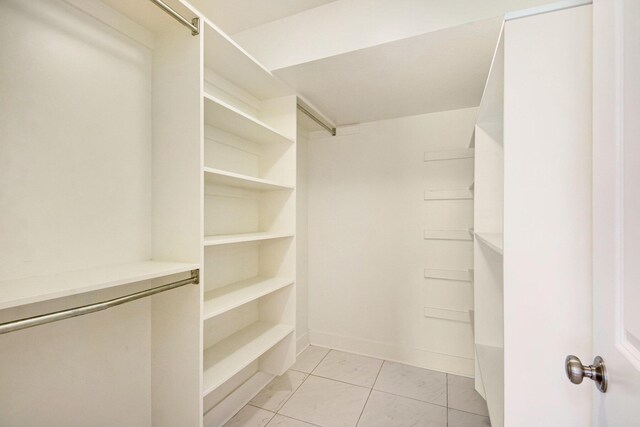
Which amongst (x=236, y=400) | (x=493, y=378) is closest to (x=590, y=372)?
(x=493, y=378)

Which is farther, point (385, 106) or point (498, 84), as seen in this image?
point (385, 106)

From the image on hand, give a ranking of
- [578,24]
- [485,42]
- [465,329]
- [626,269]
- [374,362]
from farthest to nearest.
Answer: [374,362] < [465,329] < [485,42] < [578,24] < [626,269]

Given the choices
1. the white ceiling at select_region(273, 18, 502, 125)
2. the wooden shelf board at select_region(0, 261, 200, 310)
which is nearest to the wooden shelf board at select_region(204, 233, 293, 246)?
the wooden shelf board at select_region(0, 261, 200, 310)

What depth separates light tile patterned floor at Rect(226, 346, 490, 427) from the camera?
175 cm

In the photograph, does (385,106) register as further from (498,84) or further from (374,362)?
(374,362)

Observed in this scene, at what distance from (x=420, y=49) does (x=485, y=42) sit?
1.04ft

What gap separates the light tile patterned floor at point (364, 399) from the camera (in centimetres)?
175

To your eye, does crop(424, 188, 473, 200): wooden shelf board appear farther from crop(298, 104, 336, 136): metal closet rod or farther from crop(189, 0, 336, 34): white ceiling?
crop(189, 0, 336, 34): white ceiling

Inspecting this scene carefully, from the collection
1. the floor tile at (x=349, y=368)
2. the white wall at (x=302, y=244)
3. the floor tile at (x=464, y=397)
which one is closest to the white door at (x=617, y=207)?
the floor tile at (x=464, y=397)

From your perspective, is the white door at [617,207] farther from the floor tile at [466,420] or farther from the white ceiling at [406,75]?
the floor tile at [466,420]

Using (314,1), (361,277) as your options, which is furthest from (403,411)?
(314,1)

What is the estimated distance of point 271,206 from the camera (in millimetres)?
2068

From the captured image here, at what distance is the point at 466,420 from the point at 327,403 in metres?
0.90

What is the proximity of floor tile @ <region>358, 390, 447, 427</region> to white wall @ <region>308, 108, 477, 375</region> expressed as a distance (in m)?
0.54
